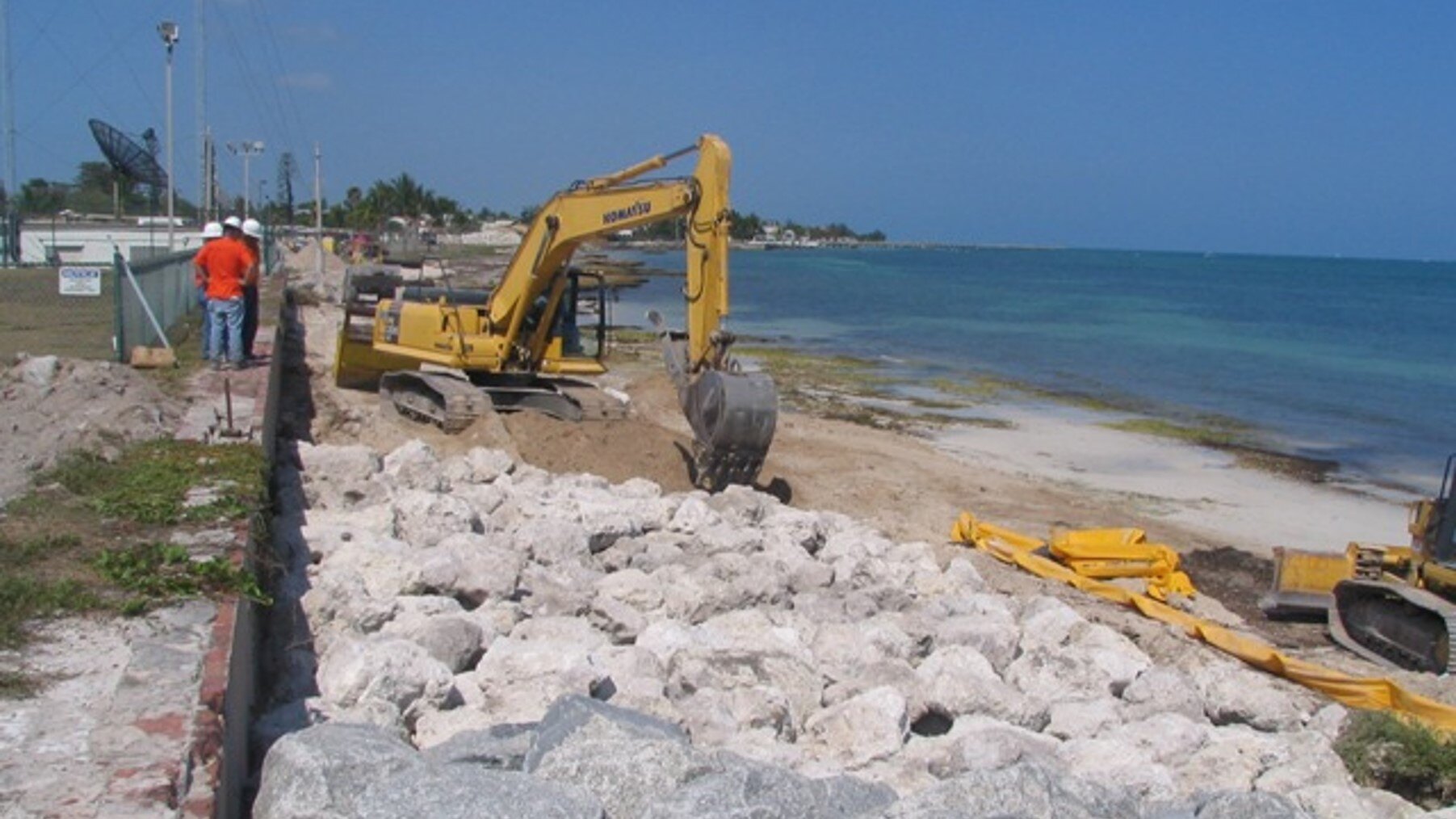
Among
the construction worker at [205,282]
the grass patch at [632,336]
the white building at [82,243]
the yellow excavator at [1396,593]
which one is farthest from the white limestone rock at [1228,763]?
the white building at [82,243]

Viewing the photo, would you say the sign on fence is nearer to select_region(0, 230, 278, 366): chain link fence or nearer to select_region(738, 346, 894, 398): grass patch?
select_region(0, 230, 278, 366): chain link fence

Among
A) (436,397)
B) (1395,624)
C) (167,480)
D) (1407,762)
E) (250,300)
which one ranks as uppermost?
(250,300)

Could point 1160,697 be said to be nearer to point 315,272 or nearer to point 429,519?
point 429,519

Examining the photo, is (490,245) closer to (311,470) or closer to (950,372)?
(950,372)

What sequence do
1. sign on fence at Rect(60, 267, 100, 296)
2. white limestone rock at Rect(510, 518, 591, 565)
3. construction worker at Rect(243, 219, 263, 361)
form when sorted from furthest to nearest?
sign on fence at Rect(60, 267, 100, 296)
construction worker at Rect(243, 219, 263, 361)
white limestone rock at Rect(510, 518, 591, 565)

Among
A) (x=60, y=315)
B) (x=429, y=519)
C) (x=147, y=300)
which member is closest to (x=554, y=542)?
(x=429, y=519)

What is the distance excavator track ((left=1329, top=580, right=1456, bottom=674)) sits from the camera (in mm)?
10039

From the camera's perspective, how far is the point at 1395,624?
1052cm

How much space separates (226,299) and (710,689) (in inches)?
346

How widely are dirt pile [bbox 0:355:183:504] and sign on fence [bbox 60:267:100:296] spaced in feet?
12.9

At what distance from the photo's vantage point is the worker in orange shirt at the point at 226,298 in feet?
45.2

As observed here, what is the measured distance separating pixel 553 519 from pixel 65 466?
3107 millimetres

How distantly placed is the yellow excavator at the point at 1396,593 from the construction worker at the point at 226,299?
10.0 metres

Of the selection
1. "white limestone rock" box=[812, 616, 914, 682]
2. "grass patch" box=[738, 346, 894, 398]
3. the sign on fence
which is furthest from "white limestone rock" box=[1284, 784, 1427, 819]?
"grass patch" box=[738, 346, 894, 398]
